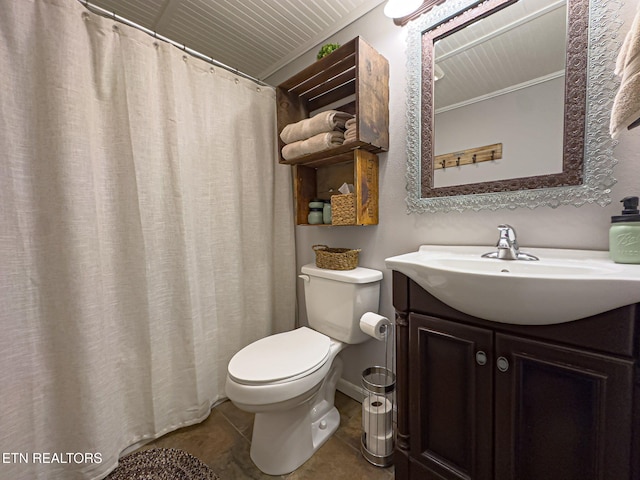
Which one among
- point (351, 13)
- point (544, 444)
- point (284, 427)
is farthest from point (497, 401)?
point (351, 13)

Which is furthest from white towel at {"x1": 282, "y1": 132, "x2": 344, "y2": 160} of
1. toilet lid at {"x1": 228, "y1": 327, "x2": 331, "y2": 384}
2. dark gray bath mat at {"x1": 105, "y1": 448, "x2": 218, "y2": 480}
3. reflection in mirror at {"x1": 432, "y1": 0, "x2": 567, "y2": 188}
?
dark gray bath mat at {"x1": 105, "y1": 448, "x2": 218, "y2": 480}

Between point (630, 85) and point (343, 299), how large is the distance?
1090 mm

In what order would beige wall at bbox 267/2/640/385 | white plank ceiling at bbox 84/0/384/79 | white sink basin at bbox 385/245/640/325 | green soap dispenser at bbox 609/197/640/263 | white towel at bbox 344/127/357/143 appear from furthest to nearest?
white plank ceiling at bbox 84/0/384/79
white towel at bbox 344/127/357/143
beige wall at bbox 267/2/640/385
green soap dispenser at bbox 609/197/640/263
white sink basin at bbox 385/245/640/325

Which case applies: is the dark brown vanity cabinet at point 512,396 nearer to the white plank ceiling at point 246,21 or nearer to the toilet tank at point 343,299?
the toilet tank at point 343,299

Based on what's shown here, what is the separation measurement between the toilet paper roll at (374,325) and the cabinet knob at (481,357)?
42 centimetres

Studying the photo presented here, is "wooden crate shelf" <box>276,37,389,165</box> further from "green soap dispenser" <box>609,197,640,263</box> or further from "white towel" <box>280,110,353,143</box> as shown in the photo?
"green soap dispenser" <box>609,197,640,263</box>

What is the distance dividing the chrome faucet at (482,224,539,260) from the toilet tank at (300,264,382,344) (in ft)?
1.71

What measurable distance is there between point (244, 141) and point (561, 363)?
5.38 feet

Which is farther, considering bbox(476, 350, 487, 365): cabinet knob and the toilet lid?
the toilet lid

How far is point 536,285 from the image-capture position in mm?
579

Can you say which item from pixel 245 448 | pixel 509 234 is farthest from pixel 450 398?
pixel 245 448

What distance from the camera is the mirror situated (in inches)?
31.4

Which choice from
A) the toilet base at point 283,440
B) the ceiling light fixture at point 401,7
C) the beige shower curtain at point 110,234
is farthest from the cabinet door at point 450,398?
the ceiling light fixture at point 401,7

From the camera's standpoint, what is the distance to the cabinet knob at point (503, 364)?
70 centimetres
